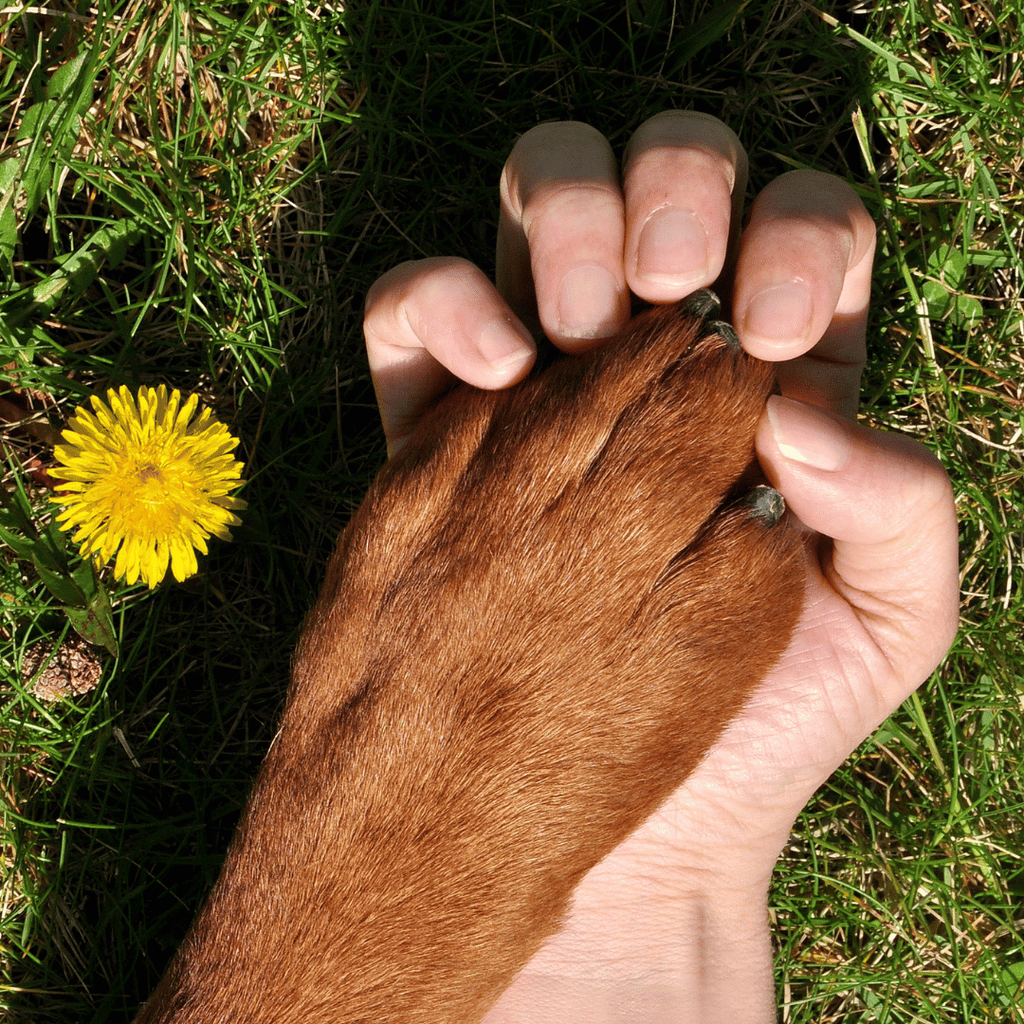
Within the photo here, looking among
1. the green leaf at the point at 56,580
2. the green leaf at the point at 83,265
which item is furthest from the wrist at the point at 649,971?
the green leaf at the point at 83,265

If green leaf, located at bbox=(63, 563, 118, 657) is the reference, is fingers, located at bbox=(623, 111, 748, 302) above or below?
above

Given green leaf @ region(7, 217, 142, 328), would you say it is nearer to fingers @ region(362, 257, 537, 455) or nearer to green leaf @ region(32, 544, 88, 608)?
green leaf @ region(32, 544, 88, 608)

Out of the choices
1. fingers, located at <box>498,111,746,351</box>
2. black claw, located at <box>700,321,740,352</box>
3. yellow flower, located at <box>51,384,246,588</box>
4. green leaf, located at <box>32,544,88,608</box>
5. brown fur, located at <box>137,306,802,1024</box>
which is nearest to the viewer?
brown fur, located at <box>137,306,802,1024</box>

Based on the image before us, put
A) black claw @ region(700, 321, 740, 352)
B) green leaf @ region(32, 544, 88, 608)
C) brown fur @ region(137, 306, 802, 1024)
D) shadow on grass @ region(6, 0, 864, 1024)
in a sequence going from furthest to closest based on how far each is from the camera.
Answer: shadow on grass @ region(6, 0, 864, 1024) → green leaf @ region(32, 544, 88, 608) → black claw @ region(700, 321, 740, 352) → brown fur @ region(137, 306, 802, 1024)

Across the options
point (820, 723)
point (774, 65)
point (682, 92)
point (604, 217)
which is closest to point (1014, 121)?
point (774, 65)

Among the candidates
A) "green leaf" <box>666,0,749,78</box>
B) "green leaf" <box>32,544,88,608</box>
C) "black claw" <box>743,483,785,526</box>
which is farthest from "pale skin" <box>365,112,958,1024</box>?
"green leaf" <box>32,544,88,608</box>

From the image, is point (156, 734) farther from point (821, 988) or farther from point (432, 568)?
point (821, 988)

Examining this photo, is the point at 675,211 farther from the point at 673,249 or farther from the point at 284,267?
the point at 284,267

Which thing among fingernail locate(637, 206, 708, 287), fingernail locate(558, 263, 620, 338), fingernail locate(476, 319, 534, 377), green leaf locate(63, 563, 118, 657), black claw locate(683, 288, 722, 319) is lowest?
green leaf locate(63, 563, 118, 657)
